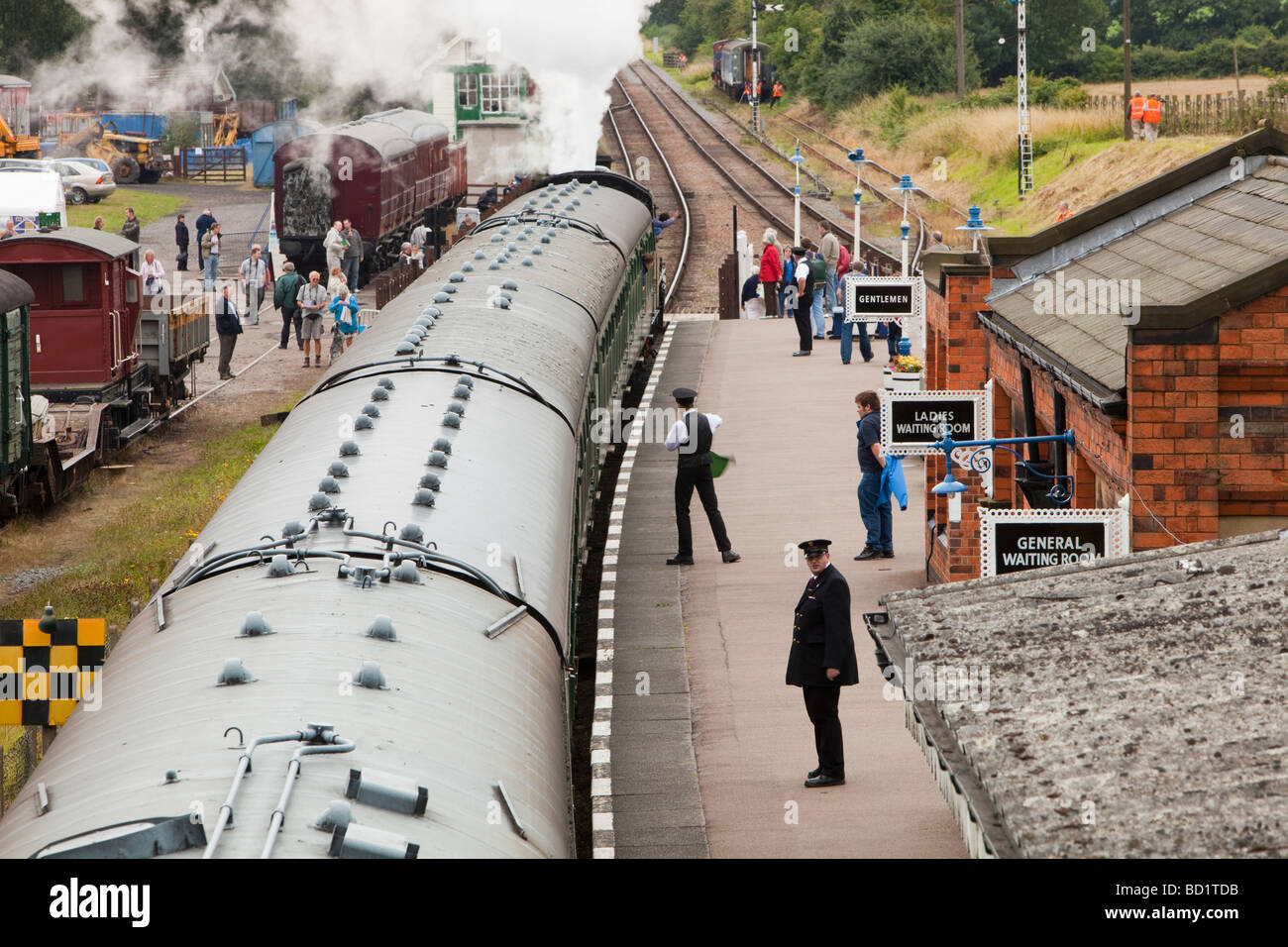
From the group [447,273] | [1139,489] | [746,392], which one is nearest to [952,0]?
[746,392]

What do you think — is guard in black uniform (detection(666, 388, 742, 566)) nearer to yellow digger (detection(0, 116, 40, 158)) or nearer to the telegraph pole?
the telegraph pole

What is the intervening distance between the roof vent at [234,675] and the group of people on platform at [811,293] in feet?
55.2

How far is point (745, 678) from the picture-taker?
37.9 feet

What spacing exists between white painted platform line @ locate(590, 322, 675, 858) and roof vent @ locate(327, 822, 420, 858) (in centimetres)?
431

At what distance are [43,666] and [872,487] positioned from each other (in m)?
7.87

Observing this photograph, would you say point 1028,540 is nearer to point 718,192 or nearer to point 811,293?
point 811,293

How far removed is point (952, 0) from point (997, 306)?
65659mm

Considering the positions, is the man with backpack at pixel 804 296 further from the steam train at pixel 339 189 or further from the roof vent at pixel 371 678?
the roof vent at pixel 371 678

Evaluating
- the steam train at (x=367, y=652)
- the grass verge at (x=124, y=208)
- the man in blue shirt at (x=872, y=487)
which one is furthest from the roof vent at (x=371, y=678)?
the grass verge at (x=124, y=208)

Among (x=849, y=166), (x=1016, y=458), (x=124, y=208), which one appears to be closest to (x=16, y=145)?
(x=124, y=208)

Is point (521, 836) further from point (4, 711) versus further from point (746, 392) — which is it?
point (746, 392)

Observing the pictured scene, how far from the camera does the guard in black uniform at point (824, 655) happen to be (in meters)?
9.17

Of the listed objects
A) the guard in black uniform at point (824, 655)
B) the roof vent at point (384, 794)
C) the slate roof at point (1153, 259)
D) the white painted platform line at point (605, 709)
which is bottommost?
the white painted platform line at point (605, 709)

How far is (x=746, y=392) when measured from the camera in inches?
902
